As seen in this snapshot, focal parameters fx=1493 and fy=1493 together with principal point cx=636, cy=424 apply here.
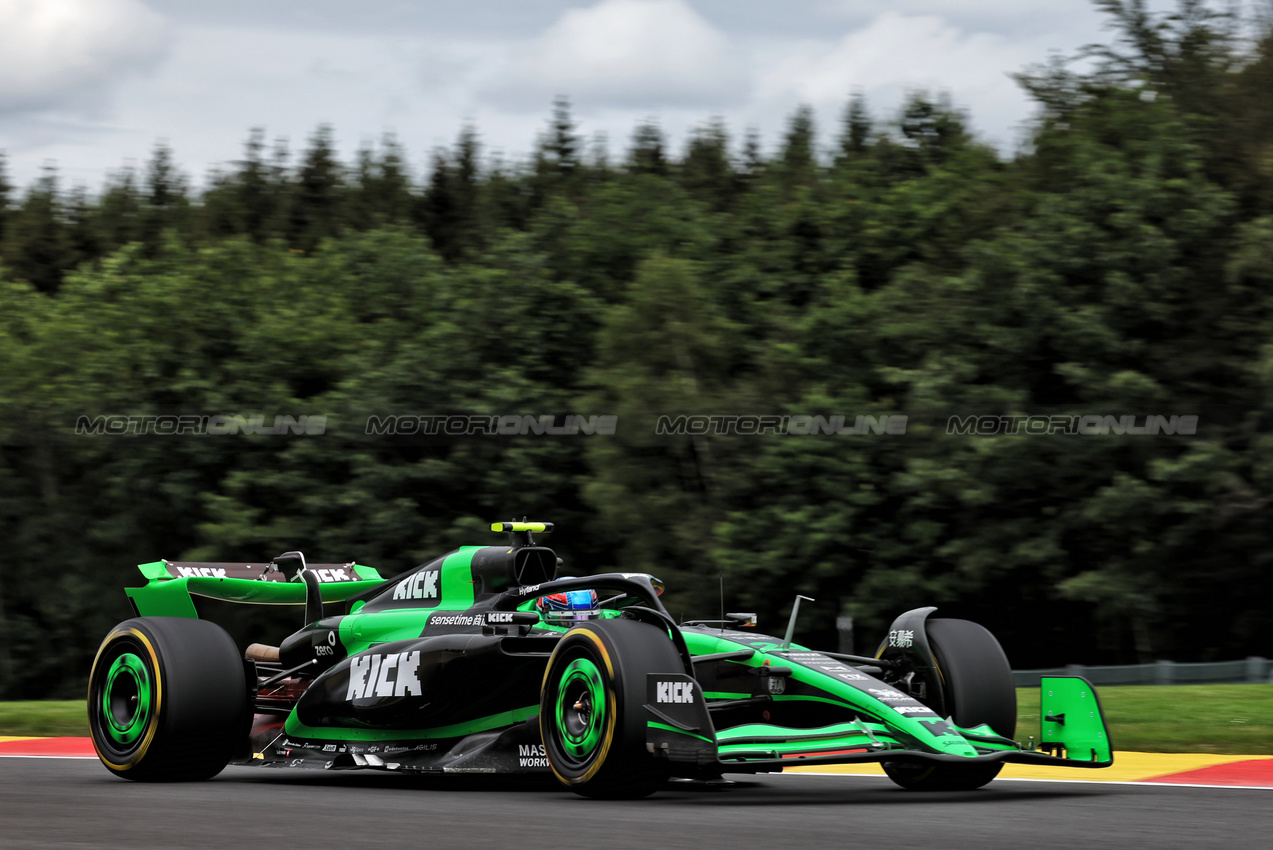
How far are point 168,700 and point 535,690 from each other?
7.65 ft

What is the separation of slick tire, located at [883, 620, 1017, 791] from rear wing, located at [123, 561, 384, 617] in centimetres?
395

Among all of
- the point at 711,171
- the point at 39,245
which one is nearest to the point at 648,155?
the point at 711,171

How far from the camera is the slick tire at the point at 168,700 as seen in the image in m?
9.16

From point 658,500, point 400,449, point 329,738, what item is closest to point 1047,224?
point 658,500

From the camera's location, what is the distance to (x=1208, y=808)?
23.7 feet

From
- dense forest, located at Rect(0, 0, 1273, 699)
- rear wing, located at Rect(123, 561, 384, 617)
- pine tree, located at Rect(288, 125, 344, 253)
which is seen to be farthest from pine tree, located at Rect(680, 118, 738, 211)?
rear wing, located at Rect(123, 561, 384, 617)

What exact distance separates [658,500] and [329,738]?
63.5 feet

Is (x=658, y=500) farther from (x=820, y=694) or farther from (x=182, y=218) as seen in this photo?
(x=182, y=218)

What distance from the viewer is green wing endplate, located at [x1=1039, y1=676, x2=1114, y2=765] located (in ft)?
26.0

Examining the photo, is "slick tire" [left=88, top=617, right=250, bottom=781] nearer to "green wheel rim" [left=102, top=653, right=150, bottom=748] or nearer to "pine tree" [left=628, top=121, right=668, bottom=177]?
"green wheel rim" [left=102, top=653, right=150, bottom=748]

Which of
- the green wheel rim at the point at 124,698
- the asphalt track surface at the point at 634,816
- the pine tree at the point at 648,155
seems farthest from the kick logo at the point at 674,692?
the pine tree at the point at 648,155

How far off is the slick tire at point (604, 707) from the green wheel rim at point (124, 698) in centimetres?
300

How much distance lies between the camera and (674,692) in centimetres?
738

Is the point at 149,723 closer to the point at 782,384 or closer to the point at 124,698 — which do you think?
the point at 124,698
